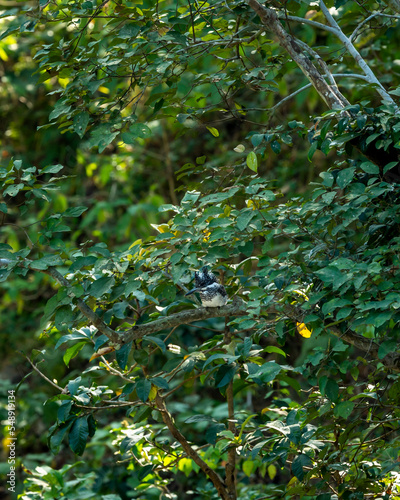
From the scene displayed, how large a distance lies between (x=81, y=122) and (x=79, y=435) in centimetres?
78

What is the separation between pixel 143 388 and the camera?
1.46 m

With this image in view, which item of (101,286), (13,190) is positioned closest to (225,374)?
(101,286)

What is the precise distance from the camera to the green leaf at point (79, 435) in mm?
1424

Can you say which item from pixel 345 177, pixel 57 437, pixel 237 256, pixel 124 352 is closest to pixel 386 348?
pixel 345 177

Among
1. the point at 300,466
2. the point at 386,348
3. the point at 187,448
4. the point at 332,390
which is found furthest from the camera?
the point at 187,448

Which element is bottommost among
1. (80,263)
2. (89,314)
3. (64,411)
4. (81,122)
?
(64,411)

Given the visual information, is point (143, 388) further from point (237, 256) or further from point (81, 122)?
point (81, 122)

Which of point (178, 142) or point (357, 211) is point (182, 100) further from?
point (178, 142)

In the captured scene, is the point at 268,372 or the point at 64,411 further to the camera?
the point at 64,411

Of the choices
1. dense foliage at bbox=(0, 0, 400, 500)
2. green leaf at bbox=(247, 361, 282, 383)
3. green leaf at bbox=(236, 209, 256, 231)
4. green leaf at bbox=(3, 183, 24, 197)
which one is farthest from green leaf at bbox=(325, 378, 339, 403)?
green leaf at bbox=(3, 183, 24, 197)

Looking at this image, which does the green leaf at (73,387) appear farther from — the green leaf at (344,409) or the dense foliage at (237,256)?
the green leaf at (344,409)

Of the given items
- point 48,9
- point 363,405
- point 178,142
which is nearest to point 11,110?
point 178,142

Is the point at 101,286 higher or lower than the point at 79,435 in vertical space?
higher

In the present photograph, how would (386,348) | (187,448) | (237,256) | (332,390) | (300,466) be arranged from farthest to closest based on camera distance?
1. (187,448)
2. (237,256)
3. (300,466)
4. (332,390)
5. (386,348)
